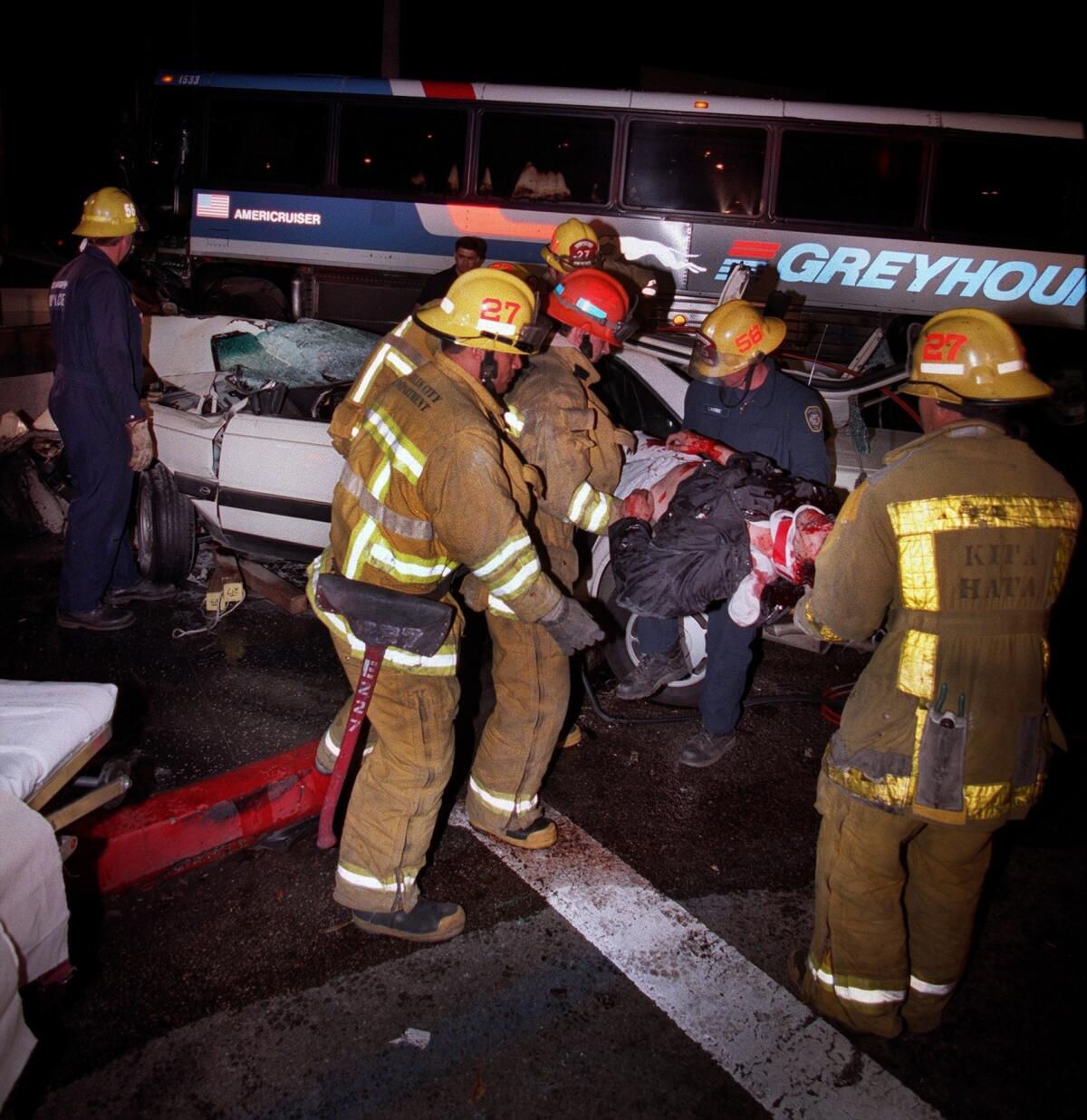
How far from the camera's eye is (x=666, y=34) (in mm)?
23984

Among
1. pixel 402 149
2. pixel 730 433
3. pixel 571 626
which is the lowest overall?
pixel 571 626

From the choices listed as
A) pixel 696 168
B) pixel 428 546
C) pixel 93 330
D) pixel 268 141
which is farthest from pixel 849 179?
pixel 428 546

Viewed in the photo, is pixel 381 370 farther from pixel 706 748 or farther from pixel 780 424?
pixel 706 748

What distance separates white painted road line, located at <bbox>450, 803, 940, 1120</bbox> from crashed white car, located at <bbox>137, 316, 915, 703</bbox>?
1309mm

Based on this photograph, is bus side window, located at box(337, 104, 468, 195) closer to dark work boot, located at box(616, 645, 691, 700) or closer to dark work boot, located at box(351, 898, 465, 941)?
dark work boot, located at box(616, 645, 691, 700)

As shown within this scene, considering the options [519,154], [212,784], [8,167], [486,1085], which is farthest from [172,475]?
[8,167]

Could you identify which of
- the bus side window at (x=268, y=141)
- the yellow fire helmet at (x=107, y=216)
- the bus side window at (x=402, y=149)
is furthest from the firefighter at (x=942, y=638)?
the bus side window at (x=268, y=141)

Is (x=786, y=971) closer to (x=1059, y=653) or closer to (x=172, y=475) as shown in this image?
(x=1059, y=653)

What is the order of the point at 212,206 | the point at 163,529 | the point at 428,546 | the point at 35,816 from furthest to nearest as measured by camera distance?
the point at 212,206, the point at 163,529, the point at 428,546, the point at 35,816

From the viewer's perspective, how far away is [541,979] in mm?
2648

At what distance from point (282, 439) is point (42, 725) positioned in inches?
106

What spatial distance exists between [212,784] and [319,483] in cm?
193

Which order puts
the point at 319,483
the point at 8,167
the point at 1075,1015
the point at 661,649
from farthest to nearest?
1. the point at 8,167
2. the point at 319,483
3. the point at 661,649
4. the point at 1075,1015

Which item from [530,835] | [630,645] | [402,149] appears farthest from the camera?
[402,149]
